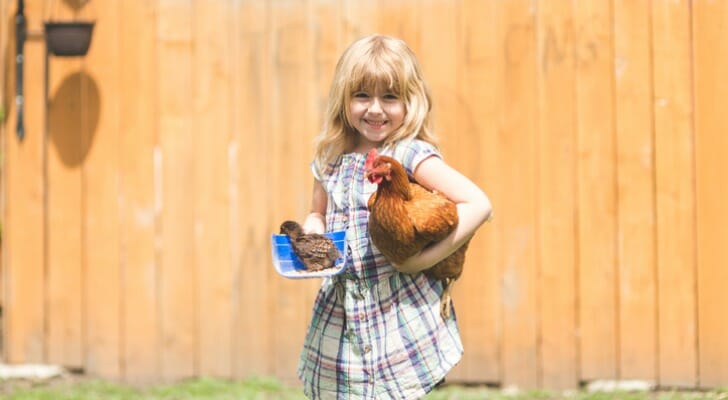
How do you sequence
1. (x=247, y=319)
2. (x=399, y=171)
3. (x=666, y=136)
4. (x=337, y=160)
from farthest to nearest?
(x=247, y=319), (x=666, y=136), (x=337, y=160), (x=399, y=171)

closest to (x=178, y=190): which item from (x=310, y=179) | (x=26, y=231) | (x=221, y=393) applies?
(x=310, y=179)

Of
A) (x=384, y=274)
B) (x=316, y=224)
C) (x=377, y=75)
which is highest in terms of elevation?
(x=377, y=75)

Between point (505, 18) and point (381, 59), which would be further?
point (505, 18)

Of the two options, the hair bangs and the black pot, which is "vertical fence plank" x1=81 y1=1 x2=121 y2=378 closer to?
the black pot

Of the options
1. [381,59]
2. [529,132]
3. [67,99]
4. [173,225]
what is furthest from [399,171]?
[67,99]

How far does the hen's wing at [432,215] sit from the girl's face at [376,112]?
0.85 feet

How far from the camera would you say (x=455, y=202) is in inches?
112

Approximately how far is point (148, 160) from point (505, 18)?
213cm

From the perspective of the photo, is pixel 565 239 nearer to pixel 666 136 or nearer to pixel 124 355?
pixel 666 136

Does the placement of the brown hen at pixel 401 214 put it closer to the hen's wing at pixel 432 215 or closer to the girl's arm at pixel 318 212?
the hen's wing at pixel 432 215

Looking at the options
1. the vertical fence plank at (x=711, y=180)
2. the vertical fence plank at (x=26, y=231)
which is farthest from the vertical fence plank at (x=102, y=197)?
the vertical fence plank at (x=711, y=180)

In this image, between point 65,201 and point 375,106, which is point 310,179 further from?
point 375,106

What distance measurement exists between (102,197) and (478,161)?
2.12 meters

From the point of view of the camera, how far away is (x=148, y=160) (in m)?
5.36
